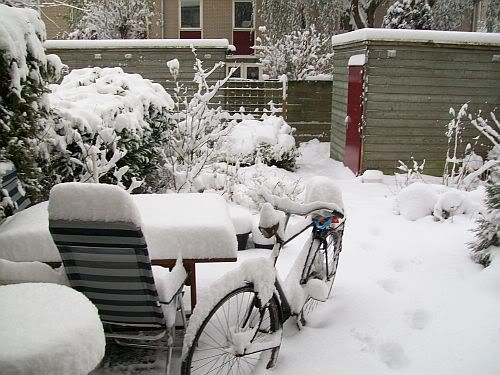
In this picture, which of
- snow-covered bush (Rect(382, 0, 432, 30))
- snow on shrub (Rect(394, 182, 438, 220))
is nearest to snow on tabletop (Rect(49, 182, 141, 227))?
snow on shrub (Rect(394, 182, 438, 220))

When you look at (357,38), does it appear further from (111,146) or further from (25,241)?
(25,241)

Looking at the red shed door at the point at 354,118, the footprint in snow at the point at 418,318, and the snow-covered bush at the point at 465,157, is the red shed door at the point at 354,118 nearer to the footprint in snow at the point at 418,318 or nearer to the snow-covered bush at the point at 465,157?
the snow-covered bush at the point at 465,157

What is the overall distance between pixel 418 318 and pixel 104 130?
3.05 meters

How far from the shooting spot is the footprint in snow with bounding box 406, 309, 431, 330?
3189 millimetres

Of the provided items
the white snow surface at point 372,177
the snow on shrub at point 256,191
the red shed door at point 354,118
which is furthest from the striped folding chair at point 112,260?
the red shed door at point 354,118

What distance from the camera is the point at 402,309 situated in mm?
3389

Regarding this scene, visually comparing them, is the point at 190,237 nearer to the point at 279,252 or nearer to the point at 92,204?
the point at 279,252

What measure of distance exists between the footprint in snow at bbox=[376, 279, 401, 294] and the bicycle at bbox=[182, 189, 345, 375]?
21.2 inches

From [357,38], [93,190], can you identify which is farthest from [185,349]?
[357,38]

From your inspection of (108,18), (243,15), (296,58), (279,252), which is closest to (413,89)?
(296,58)

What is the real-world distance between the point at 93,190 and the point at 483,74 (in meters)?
8.39

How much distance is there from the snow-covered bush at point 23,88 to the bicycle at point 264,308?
1721 mm

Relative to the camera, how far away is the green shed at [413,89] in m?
8.39

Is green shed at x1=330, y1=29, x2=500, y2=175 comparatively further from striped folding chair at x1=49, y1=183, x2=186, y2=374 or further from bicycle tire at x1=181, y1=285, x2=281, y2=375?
striped folding chair at x1=49, y1=183, x2=186, y2=374
